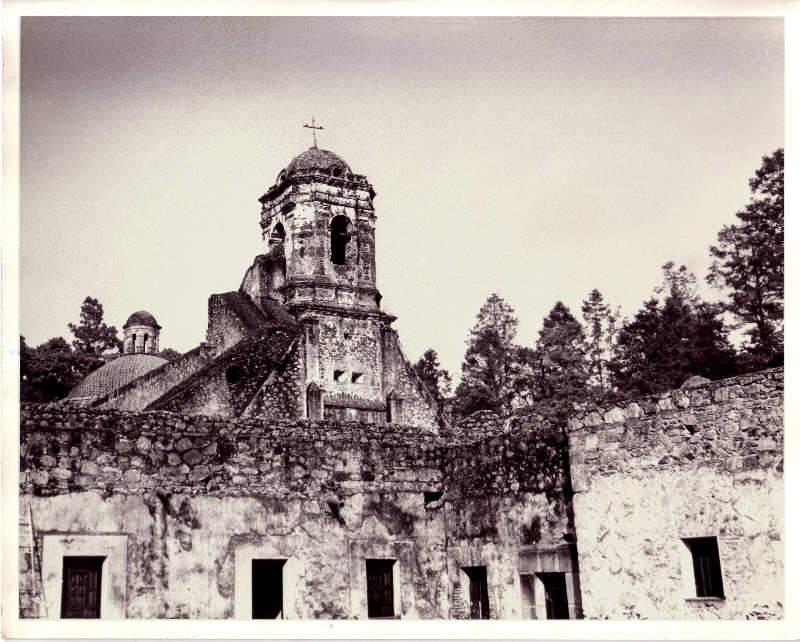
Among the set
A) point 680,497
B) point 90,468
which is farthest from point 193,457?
point 680,497

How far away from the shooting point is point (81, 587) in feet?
40.3

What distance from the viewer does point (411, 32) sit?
1338cm

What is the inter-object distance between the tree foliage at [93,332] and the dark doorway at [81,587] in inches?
178

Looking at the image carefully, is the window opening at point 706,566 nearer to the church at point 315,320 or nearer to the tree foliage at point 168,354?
the church at point 315,320

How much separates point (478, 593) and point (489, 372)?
83.3 ft

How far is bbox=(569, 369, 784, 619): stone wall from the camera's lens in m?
11.0

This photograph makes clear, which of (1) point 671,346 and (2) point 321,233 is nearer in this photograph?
(2) point 321,233

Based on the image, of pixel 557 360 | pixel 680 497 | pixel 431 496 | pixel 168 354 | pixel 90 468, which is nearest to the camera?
pixel 680 497

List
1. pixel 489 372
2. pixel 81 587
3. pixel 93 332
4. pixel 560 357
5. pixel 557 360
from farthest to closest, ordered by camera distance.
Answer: pixel 489 372, pixel 557 360, pixel 560 357, pixel 93 332, pixel 81 587

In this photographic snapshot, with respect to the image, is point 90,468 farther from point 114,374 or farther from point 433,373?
point 433,373

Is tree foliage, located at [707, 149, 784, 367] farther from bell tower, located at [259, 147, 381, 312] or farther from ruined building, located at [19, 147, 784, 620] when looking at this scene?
bell tower, located at [259, 147, 381, 312]

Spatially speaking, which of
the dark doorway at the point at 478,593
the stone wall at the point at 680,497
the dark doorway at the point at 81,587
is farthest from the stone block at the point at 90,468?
the stone wall at the point at 680,497

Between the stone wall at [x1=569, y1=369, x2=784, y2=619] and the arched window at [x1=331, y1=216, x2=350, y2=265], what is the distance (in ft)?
46.6

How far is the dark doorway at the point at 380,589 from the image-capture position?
14062 mm
